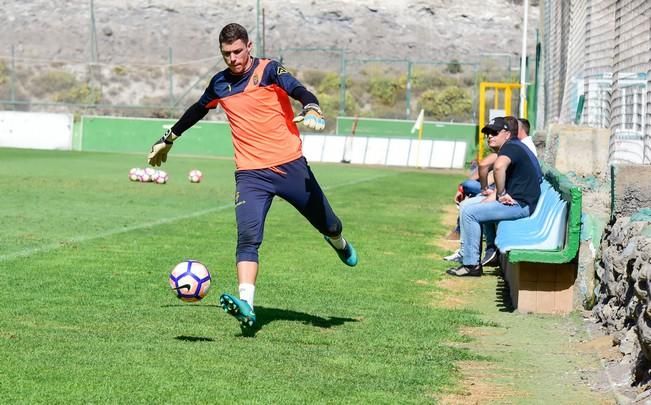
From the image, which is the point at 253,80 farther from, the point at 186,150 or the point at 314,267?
the point at 186,150

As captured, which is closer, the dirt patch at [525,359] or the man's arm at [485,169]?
the dirt patch at [525,359]

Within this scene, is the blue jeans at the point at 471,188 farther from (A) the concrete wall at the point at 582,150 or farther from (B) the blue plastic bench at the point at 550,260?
(B) the blue plastic bench at the point at 550,260

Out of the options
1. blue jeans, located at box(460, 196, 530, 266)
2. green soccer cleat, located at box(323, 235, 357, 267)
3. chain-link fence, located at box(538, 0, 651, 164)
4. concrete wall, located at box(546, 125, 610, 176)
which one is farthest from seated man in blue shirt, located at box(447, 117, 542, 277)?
green soccer cleat, located at box(323, 235, 357, 267)

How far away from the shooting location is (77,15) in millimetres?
79688

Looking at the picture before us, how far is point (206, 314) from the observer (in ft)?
29.9

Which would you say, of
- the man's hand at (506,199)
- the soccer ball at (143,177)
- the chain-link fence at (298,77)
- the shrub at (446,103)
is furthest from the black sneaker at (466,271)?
the shrub at (446,103)

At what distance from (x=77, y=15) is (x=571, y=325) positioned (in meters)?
73.7

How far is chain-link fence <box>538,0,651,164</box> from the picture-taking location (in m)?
10.1

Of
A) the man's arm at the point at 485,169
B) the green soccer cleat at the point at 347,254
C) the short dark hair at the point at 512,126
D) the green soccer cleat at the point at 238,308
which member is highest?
the short dark hair at the point at 512,126

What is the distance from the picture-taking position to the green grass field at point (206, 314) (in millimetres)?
6516

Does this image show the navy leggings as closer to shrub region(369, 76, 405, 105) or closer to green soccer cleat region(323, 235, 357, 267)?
green soccer cleat region(323, 235, 357, 267)

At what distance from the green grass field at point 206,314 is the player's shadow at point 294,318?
16 mm

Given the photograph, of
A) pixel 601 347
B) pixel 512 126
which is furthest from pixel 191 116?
pixel 512 126

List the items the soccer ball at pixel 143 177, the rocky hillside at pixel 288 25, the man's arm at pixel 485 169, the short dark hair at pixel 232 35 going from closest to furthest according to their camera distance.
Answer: the short dark hair at pixel 232 35
the man's arm at pixel 485 169
the soccer ball at pixel 143 177
the rocky hillside at pixel 288 25
